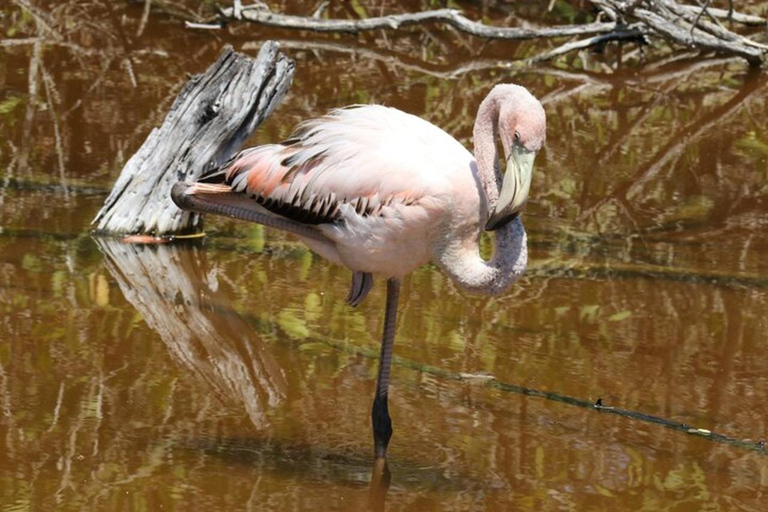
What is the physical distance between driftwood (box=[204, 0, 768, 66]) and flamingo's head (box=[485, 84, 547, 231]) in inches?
298

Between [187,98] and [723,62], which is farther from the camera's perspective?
[723,62]

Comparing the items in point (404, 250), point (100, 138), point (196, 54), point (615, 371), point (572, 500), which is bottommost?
point (572, 500)

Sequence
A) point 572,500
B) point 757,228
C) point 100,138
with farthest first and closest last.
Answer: point 100,138 → point 757,228 → point 572,500

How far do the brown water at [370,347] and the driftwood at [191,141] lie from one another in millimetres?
213

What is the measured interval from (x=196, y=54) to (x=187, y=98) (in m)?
4.61

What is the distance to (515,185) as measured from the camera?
15.3ft

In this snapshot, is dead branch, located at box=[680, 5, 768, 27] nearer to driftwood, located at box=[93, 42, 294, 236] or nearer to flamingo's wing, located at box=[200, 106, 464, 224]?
driftwood, located at box=[93, 42, 294, 236]

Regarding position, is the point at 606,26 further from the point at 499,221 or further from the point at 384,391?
the point at 499,221

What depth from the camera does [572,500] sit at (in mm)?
4949

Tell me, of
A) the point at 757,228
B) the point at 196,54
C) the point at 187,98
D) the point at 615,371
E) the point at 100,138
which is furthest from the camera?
the point at 196,54

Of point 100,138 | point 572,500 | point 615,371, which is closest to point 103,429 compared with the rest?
point 572,500

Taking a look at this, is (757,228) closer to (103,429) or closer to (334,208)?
(334,208)

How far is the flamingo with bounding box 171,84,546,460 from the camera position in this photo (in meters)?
4.80

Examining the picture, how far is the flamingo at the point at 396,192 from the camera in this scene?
4805mm
